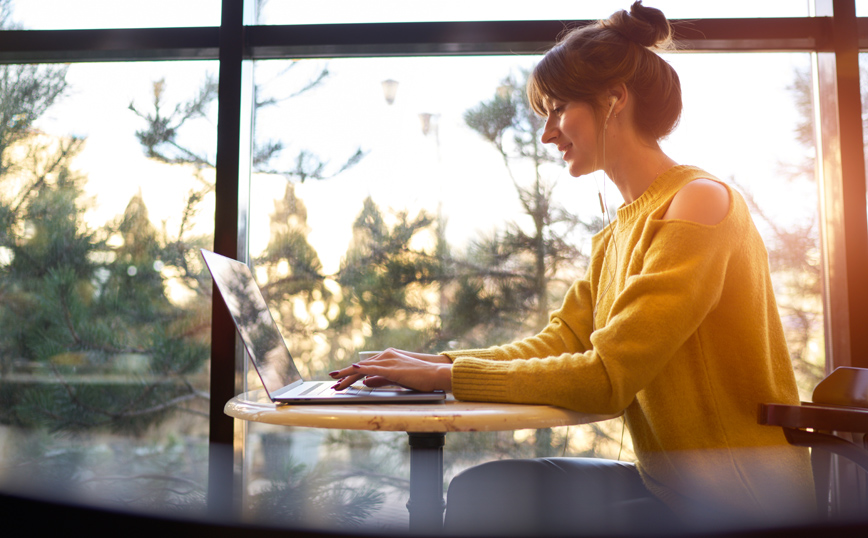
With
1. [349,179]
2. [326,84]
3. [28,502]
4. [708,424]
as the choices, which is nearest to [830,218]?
[708,424]

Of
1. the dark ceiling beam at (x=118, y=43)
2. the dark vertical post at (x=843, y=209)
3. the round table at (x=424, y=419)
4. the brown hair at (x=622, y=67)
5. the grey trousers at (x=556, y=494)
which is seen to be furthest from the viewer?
the dark ceiling beam at (x=118, y=43)

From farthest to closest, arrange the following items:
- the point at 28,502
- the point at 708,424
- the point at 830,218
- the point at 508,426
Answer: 1. the point at 830,218
2. the point at 708,424
3. the point at 508,426
4. the point at 28,502

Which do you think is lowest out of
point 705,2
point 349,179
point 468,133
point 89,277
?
point 89,277

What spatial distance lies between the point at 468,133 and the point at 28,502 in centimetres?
170

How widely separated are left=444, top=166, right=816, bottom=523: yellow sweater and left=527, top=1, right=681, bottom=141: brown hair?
0.16 meters

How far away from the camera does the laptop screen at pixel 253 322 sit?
1000mm

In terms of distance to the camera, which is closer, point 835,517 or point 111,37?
point 835,517

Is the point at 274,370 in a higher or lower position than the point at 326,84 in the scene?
lower

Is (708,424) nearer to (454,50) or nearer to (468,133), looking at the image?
(468,133)

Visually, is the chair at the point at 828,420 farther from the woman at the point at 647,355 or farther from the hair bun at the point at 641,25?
the hair bun at the point at 641,25

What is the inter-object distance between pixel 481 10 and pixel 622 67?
0.81 meters

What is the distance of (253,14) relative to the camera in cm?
179

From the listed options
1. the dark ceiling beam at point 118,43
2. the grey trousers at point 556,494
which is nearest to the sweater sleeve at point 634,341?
the grey trousers at point 556,494

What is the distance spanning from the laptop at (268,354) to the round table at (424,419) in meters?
0.02
